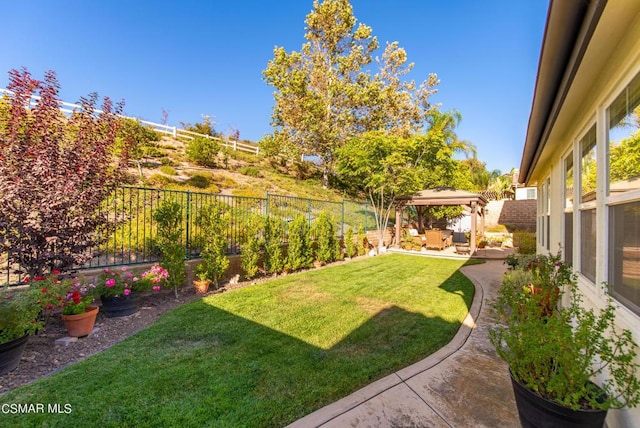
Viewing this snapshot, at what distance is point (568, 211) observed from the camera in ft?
12.5

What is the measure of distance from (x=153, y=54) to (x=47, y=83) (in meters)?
14.6

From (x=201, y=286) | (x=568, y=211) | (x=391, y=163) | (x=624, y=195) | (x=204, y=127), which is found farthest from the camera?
(x=204, y=127)

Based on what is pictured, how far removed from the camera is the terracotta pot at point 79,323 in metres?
3.60

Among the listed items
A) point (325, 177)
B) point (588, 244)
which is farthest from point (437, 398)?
point (325, 177)

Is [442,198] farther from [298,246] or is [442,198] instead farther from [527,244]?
[298,246]

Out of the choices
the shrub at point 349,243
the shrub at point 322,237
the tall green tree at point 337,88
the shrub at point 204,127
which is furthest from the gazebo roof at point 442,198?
the shrub at point 204,127

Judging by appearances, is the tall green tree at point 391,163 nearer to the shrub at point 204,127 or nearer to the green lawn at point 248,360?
the green lawn at point 248,360

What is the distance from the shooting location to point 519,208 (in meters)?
18.3

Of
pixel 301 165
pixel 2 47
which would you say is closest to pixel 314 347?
pixel 2 47

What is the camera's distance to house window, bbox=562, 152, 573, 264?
3.76 m

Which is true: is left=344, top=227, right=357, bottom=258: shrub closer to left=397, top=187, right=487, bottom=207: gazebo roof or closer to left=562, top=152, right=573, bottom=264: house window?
left=397, top=187, right=487, bottom=207: gazebo roof

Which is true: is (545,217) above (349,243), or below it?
above

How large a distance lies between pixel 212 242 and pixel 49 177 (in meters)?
2.82

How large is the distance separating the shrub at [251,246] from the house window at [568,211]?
5.94 metres
